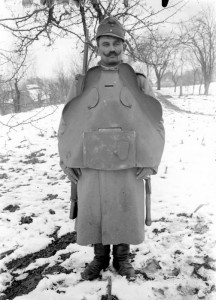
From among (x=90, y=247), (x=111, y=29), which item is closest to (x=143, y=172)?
(x=111, y=29)

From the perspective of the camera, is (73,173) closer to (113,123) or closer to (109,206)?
(109,206)

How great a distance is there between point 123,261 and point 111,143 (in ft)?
3.67

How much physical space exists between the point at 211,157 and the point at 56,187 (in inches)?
121

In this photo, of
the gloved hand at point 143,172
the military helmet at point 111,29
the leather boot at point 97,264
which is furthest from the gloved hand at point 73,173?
the military helmet at point 111,29

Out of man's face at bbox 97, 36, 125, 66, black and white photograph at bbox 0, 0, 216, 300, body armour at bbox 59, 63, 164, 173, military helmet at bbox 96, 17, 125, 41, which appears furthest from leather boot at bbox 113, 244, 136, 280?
military helmet at bbox 96, 17, 125, 41

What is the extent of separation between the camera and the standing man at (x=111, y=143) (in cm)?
226

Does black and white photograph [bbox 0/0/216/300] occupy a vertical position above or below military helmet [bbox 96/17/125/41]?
below

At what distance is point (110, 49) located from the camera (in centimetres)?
226

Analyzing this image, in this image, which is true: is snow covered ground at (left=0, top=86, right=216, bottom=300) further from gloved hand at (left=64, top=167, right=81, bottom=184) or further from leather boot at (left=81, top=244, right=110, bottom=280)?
gloved hand at (left=64, top=167, right=81, bottom=184)

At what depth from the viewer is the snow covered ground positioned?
2539mm

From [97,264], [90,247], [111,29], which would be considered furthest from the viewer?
[90,247]

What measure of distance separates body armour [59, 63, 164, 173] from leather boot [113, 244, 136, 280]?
80cm

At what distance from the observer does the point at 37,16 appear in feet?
14.1

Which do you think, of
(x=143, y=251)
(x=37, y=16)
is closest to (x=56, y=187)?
(x=143, y=251)
